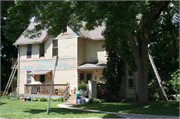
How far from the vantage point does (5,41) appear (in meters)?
30.1

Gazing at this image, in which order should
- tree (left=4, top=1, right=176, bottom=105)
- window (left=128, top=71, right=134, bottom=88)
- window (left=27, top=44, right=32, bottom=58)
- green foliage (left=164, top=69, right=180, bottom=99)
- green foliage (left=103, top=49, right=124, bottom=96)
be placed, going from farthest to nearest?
window (left=27, top=44, right=32, bottom=58)
window (left=128, top=71, right=134, bottom=88)
green foliage (left=103, top=49, right=124, bottom=96)
green foliage (left=164, top=69, right=180, bottom=99)
tree (left=4, top=1, right=176, bottom=105)

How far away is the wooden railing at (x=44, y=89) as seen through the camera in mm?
20038

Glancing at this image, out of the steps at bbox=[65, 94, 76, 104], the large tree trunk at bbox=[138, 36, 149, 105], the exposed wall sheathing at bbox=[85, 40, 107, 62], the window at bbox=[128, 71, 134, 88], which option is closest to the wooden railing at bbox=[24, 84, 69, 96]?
the steps at bbox=[65, 94, 76, 104]

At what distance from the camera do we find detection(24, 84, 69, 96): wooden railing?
20.0m

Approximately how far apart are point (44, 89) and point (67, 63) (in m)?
3.68

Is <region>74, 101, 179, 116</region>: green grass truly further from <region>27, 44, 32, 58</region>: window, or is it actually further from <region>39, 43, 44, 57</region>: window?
<region>27, 44, 32, 58</region>: window

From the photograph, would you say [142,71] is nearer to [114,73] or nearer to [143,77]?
[143,77]

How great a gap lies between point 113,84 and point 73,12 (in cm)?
872

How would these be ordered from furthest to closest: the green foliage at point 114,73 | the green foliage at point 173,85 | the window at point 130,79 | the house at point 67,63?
the house at point 67,63, the window at point 130,79, the green foliage at point 114,73, the green foliage at point 173,85

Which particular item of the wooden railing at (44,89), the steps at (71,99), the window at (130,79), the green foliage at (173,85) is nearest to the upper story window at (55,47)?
the wooden railing at (44,89)

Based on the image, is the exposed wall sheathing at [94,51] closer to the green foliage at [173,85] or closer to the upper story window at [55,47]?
the upper story window at [55,47]

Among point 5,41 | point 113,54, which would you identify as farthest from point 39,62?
point 5,41

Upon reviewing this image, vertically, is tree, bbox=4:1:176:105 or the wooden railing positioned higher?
tree, bbox=4:1:176:105

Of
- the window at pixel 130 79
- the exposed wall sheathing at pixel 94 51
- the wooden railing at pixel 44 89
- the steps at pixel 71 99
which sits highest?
the exposed wall sheathing at pixel 94 51
